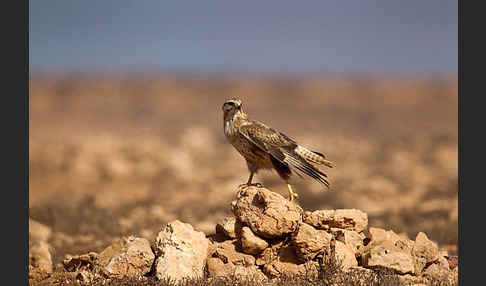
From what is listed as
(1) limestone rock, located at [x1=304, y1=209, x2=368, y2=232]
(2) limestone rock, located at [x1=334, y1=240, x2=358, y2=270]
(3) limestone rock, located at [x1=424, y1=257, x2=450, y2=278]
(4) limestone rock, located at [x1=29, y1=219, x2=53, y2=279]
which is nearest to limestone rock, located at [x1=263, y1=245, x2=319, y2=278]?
(2) limestone rock, located at [x1=334, y1=240, x2=358, y2=270]

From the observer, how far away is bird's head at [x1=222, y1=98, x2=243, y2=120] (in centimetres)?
1026

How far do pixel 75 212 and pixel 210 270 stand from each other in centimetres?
901

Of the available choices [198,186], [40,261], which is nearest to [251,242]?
[40,261]

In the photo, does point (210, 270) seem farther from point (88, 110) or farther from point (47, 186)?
point (88, 110)

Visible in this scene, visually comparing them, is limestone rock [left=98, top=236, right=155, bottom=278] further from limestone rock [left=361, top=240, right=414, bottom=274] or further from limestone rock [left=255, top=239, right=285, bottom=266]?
limestone rock [left=361, top=240, right=414, bottom=274]

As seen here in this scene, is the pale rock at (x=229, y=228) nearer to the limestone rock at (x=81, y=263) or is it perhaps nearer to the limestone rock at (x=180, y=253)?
the limestone rock at (x=180, y=253)

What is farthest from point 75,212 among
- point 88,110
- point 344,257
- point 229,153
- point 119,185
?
point 88,110

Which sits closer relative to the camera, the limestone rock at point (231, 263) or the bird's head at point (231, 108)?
the limestone rock at point (231, 263)

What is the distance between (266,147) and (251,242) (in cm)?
152

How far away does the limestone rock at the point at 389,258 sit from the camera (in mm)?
9180

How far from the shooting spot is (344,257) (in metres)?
9.30

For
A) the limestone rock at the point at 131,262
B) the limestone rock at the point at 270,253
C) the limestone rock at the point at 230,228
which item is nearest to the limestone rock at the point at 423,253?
the limestone rock at the point at 270,253

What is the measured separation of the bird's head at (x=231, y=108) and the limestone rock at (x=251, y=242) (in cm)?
187

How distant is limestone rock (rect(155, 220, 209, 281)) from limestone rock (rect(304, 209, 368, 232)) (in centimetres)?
173
